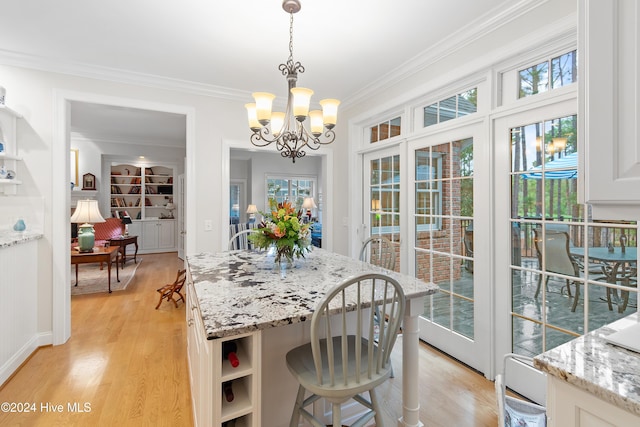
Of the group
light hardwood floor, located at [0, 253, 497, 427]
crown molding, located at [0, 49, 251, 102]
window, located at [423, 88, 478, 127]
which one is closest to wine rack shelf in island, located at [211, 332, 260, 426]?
light hardwood floor, located at [0, 253, 497, 427]

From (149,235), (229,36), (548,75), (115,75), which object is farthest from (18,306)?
(149,235)

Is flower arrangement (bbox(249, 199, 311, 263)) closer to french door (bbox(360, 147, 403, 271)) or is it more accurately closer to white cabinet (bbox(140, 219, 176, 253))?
french door (bbox(360, 147, 403, 271))

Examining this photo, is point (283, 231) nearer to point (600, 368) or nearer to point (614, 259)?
point (600, 368)

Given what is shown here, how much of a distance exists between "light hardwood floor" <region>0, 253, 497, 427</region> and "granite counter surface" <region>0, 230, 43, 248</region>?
1.00 meters

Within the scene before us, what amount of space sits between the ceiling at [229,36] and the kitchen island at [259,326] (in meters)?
1.75

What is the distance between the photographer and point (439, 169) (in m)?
2.69

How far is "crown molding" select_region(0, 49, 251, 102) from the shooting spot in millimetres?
2697

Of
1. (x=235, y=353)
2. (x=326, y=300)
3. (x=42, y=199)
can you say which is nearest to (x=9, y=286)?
(x=42, y=199)

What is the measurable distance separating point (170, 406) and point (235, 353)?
1.16 m

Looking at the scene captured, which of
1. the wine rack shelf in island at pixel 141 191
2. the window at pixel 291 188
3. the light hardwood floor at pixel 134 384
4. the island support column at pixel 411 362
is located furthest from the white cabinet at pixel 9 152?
the window at pixel 291 188

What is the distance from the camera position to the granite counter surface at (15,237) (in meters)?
2.24

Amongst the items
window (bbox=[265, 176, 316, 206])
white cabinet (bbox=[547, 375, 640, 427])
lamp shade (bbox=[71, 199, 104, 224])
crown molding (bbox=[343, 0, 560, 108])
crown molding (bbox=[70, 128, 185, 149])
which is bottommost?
white cabinet (bbox=[547, 375, 640, 427])

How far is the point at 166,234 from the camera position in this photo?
7.62 metres

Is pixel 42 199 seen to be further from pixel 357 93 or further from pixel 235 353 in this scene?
pixel 357 93
